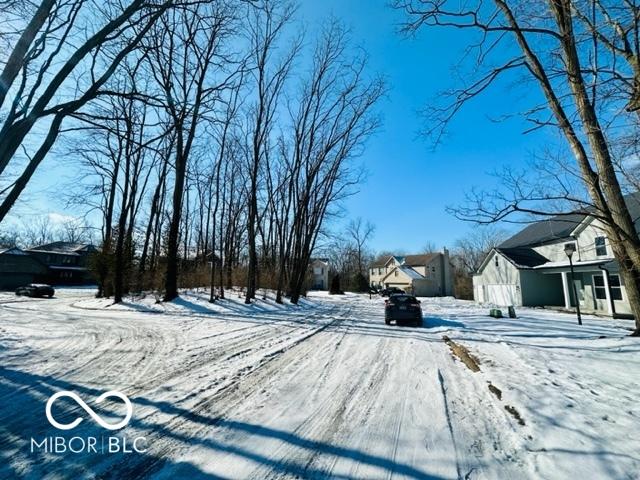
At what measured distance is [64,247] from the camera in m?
56.2

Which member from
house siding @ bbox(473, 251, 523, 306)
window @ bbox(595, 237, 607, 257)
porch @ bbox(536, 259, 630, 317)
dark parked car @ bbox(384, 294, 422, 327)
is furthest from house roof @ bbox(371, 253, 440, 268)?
dark parked car @ bbox(384, 294, 422, 327)

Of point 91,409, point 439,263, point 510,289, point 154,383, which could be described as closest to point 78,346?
point 154,383

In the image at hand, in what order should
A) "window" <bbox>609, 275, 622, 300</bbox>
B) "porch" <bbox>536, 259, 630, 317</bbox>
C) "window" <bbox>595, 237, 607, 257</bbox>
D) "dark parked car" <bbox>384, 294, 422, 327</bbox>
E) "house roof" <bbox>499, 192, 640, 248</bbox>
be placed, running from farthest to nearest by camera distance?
1. "house roof" <bbox>499, 192, 640, 248</bbox>
2. "window" <bbox>595, 237, 607, 257</bbox>
3. "window" <bbox>609, 275, 622, 300</bbox>
4. "porch" <bbox>536, 259, 630, 317</bbox>
5. "dark parked car" <bbox>384, 294, 422, 327</bbox>

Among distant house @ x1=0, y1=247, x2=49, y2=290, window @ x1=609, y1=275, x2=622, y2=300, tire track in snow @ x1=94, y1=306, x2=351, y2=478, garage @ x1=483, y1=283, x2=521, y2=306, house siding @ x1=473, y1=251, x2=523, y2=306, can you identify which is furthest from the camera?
distant house @ x1=0, y1=247, x2=49, y2=290

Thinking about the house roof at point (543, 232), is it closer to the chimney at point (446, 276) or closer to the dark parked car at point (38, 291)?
the chimney at point (446, 276)

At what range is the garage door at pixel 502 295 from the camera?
27.4 metres

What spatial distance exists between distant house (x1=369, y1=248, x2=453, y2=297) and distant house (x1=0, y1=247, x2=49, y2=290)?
57.8m

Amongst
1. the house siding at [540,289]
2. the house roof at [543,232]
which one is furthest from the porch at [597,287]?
the house roof at [543,232]

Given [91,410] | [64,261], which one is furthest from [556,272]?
[64,261]

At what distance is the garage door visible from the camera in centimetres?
2739

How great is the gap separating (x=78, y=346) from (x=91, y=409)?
14.9 feet

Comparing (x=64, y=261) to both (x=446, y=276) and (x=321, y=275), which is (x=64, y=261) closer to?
(x=321, y=275)

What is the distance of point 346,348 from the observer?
794cm

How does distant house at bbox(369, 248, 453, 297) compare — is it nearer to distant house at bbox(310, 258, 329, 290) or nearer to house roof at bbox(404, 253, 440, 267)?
house roof at bbox(404, 253, 440, 267)
